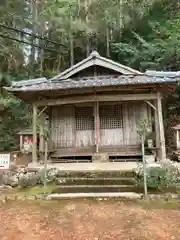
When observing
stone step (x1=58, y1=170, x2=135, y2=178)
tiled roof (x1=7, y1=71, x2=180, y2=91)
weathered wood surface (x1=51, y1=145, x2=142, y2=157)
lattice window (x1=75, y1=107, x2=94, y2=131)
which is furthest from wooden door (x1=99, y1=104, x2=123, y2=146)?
A: stone step (x1=58, y1=170, x2=135, y2=178)

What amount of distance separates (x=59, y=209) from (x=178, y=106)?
11.6 metres

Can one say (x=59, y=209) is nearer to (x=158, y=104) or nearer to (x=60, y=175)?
(x=60, y=175)

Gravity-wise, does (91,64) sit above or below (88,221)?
above

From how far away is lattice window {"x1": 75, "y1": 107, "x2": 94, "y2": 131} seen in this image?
10.7 m

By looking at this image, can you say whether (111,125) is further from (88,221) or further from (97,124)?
(88,221)

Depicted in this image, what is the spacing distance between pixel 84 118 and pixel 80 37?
11.8 meters

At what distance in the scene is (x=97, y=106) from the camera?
31.7 feet

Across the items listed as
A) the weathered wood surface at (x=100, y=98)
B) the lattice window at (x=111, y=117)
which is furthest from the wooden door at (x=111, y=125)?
the weathered wood surface at (x=100, y=98)

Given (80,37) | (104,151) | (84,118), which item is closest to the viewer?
(104,151)

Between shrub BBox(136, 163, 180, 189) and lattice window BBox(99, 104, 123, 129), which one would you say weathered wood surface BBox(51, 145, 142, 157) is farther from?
shrub BBox(136, 163, 180, 189)

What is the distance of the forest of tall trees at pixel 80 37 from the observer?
1462 cm

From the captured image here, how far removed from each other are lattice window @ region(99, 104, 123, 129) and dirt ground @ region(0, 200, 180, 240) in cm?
551

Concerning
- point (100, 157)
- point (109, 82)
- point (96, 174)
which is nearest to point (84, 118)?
point (100, 157)

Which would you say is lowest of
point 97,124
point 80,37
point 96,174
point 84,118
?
A: point 96,174
